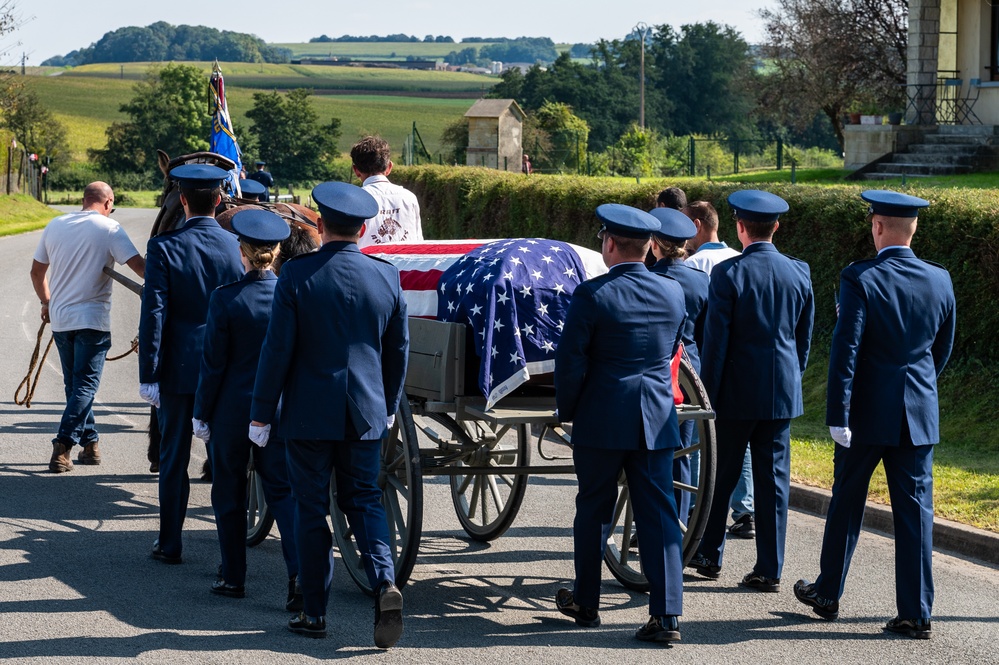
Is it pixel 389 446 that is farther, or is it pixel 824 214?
pixel 824 214

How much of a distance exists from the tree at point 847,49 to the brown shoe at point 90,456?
98.6 ft

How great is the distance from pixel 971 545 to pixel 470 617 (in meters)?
3.24

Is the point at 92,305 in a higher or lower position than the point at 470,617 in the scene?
higher

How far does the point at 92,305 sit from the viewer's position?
29.2 ft

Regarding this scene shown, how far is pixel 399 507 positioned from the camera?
6383mm

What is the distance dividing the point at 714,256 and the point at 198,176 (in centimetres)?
304

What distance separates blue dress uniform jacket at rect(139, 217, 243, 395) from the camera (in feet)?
22.2

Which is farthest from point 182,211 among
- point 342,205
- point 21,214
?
point 21,214

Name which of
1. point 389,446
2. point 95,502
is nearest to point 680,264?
point 389,446

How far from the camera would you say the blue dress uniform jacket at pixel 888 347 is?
229 inches

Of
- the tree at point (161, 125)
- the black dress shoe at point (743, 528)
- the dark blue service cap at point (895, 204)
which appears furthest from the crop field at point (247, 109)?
the dark blue service cap at point (895, 204)

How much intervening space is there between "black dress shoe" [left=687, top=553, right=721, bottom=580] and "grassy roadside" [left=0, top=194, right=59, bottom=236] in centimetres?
3551

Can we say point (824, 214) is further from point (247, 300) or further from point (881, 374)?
point (247, 300)

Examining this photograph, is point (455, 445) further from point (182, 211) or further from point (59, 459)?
point (59, 459)
